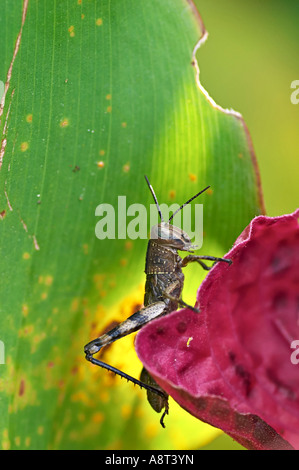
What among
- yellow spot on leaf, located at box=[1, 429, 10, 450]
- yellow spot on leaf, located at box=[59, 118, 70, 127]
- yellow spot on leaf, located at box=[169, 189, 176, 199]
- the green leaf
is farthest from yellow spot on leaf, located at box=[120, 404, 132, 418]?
yellow spot on leaf, located at box=[59, 118, 70, 127]

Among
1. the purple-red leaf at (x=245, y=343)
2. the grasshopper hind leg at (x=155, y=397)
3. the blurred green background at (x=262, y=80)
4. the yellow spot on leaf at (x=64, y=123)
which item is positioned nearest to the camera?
the purple-red leaf at (x=245, y=343)

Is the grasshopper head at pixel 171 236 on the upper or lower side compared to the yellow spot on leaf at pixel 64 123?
lower

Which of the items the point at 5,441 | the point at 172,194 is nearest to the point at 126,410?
the point at 5,441

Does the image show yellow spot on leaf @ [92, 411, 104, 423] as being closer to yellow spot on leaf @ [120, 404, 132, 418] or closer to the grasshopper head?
yellow spot on leaf @ [120, 404, 132, 418]

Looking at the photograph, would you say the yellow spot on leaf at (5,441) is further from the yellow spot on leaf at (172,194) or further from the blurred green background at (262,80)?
the blurred green background at (262,80)

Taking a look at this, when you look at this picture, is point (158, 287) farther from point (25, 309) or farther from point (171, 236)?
point (25, 309)

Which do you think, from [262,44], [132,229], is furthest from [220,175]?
[262,44]

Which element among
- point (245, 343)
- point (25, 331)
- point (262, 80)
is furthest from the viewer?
point (262, 80)

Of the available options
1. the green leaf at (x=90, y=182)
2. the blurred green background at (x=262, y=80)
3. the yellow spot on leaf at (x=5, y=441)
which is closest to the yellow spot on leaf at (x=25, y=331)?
the green leaf at (x=90, y=182)
